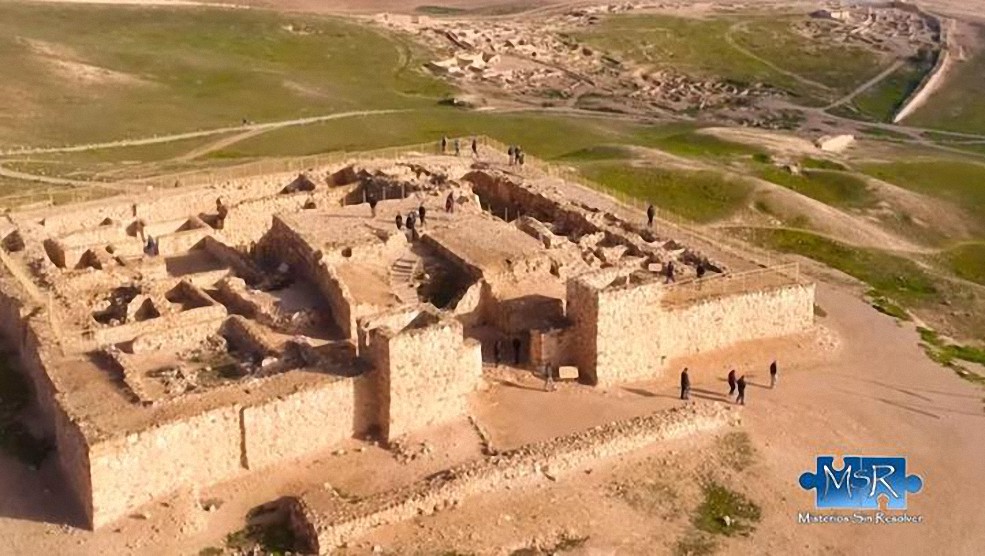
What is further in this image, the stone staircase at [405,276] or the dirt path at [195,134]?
the dirt path at [195,134]

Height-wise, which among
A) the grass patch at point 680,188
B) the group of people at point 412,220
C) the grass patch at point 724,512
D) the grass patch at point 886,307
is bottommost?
the grass patch at point 724,512

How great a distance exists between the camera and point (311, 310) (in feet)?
107

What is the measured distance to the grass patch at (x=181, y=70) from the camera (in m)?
65.4

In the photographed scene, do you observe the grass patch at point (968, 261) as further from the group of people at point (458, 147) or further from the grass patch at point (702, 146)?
the group of people at point (458, 147)

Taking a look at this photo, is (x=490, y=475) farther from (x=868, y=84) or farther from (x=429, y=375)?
(x=868, y=84)

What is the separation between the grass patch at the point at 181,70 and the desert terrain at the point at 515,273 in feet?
1.32

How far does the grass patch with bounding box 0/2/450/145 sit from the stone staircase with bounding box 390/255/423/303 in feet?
99.7

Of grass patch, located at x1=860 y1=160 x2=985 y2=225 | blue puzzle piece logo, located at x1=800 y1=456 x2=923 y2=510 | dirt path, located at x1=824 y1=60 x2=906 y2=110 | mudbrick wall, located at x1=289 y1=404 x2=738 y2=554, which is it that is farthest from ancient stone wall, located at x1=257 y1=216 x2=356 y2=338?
dirt path, located at x1=824 y1=60 x2=906 y2=110

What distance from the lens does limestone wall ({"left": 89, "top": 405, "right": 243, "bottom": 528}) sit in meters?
22.9

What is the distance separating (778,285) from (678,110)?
174 feet

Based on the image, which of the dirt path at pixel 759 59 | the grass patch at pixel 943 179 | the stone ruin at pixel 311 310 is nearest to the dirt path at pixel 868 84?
the dirt path at pixel 759 59

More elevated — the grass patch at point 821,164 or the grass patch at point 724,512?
the grass patch at point 821,164

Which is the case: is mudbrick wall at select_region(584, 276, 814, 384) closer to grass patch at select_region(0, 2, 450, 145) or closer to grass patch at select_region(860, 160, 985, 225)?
grass patch at select_region(860, 160, 985, 225)

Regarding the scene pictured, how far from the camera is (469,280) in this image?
33719mm
